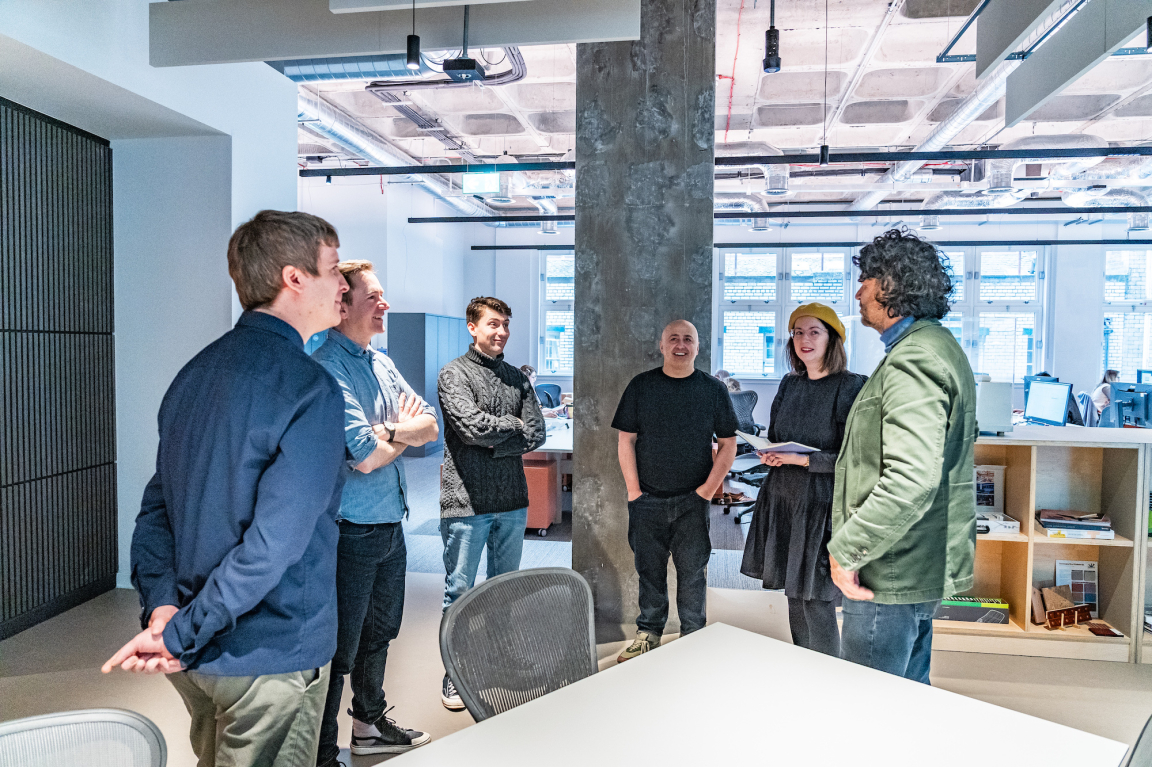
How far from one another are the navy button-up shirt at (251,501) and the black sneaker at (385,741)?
4.36ft

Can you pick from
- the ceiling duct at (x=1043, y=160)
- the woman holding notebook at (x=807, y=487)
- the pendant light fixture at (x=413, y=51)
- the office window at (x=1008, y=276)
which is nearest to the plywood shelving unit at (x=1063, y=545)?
the woman holding notebook at (x=807, y=487)

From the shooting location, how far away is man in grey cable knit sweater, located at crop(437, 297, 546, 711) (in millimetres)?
3162

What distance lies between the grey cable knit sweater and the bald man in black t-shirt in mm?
492

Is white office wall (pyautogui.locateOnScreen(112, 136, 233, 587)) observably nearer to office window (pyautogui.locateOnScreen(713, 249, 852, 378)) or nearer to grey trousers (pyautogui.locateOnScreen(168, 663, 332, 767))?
grey trousers (pyautogui.locateOnScreen(168, 663, 332, 767))

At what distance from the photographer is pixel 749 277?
13523 millimetres

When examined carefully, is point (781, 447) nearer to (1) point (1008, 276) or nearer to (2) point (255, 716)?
(2) point (255, 716)

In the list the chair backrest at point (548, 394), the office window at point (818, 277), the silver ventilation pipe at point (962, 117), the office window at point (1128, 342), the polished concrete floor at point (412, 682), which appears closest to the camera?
the polished concrete floor at point (412, 682)

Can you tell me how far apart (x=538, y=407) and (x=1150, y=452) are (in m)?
3.01

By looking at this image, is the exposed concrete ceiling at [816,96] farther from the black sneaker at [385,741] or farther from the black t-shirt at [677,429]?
the black sneaker at [385,741]

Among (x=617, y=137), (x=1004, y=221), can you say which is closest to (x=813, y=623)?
(x=617, y=137)

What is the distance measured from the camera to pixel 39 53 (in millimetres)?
3104

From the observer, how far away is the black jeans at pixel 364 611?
2.41m

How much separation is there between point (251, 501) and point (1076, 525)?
397cm

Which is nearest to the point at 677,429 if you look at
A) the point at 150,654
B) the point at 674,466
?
the point at 674,466
